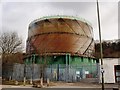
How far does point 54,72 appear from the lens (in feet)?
158

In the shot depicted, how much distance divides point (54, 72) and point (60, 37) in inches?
508

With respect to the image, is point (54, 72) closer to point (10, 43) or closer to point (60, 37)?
point (10, 43)

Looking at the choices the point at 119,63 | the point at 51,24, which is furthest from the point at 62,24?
the point at 119,63

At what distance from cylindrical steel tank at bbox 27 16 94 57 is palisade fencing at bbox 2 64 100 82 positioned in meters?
8.84

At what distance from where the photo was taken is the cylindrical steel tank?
190ft

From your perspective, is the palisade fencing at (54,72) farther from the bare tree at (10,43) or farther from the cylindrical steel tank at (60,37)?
the cylindrical steel tank at (60,37)

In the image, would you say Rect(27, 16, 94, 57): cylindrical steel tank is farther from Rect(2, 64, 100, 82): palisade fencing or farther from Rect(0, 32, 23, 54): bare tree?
Rect(2, 64, 100, 82): palisade fencing

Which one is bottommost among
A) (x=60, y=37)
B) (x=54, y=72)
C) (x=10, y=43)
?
(x=54, y=72)

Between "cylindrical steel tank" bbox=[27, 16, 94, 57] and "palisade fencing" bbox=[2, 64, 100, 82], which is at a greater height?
"cylindrical steel tank" bbox=[27, 16, 94, 57]

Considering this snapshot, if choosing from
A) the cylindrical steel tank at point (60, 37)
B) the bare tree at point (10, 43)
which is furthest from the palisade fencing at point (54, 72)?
the cylindrical steel tank at point (60, 37)

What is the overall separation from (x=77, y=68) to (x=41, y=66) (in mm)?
7167

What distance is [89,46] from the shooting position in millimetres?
62125

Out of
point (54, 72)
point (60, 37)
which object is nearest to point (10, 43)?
point (54, 72)

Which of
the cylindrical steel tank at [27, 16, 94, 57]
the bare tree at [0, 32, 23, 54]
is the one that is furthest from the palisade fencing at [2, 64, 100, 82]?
the cylindrical steel tank at [27, 16, 94, 57]
